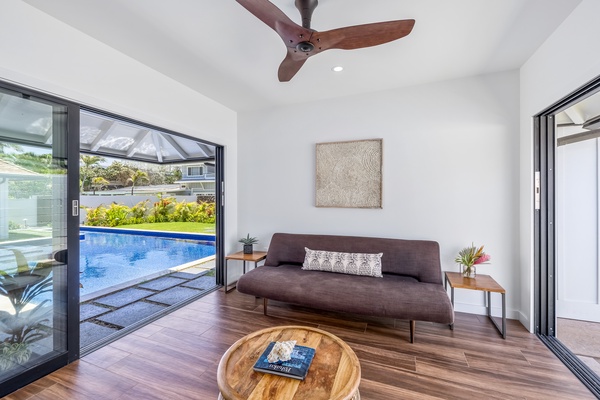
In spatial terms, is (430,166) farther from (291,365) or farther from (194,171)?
(194,171)

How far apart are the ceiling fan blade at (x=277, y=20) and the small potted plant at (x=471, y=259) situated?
2541 millimetres

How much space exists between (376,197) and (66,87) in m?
3.07

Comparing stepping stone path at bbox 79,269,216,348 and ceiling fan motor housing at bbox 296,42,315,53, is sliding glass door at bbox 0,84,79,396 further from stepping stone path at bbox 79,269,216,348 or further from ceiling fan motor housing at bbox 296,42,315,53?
ceiling fan motor housing at bbox 296,42,315,53

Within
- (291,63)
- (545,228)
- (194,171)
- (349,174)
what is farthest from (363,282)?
(194,171)

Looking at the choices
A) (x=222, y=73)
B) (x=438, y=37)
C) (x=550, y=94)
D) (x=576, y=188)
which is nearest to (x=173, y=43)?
(x=222, y=73)

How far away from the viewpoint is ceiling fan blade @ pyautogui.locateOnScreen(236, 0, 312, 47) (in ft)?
4.33

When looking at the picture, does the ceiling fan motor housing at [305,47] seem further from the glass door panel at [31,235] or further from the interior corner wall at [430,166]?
the glass door panel at [31,235]

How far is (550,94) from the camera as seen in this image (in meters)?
2.06

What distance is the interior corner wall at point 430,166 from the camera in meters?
2.67

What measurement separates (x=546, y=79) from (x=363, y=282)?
7.82 feet

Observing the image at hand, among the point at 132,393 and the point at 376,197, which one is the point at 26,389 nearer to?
the point at 132,393

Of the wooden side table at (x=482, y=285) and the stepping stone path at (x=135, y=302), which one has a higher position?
the wooden side table at (x=482, y=285)

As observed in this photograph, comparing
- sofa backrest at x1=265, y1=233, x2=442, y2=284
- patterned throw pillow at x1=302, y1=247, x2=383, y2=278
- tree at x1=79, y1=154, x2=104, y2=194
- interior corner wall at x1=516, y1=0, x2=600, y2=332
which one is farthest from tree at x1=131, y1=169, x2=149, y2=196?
interior corner wall at x1=516, y1=0, x2=600, y2=332

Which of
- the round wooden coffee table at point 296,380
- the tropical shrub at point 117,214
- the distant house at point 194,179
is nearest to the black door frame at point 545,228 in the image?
the round wooden coffee table at point 296,380
